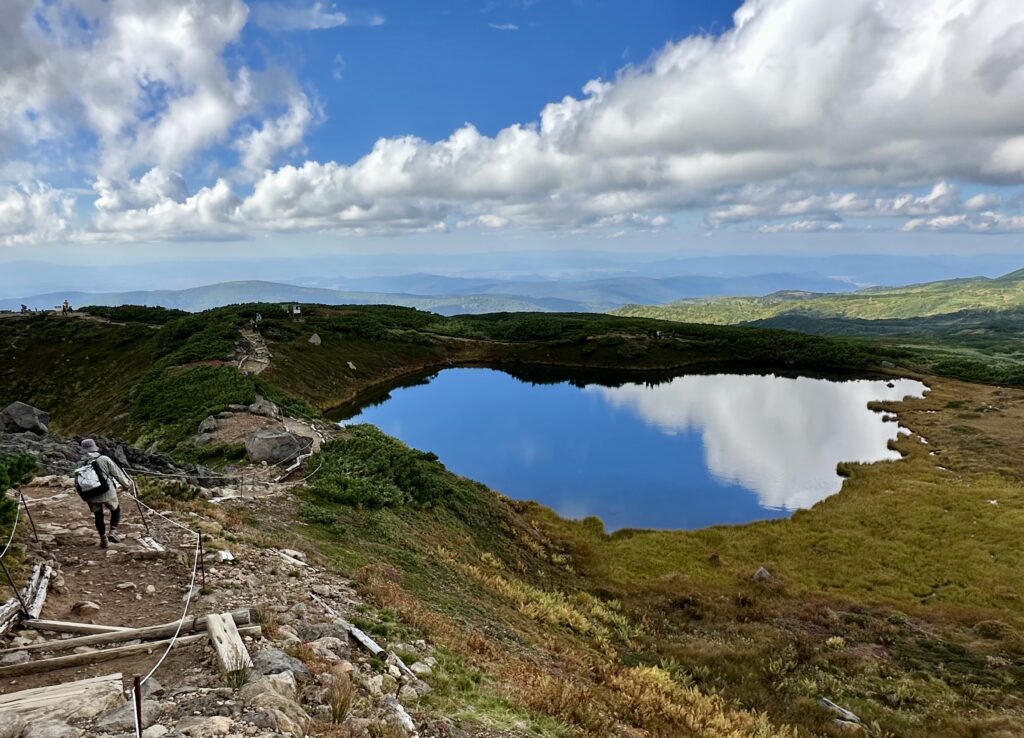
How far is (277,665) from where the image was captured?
9141 mm

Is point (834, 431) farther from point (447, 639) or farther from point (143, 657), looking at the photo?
point (143, 657)

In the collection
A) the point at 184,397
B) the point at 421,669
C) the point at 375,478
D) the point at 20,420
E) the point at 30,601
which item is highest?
the point at 30,601

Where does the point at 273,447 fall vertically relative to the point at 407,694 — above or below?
below

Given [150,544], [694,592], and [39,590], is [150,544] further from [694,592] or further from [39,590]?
[694,592]

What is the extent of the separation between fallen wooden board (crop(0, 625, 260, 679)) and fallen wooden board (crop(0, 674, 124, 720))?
682 mm

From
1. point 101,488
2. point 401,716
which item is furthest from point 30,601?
point 401,716

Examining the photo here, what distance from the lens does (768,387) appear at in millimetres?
100375

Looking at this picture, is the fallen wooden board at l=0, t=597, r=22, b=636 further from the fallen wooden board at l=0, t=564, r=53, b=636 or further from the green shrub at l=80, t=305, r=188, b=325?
the green shrub at l=80, t=305, r=188, b=325

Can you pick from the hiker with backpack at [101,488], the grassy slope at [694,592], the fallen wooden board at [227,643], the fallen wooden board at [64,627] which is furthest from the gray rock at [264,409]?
the fallen wooden board at [227,643]

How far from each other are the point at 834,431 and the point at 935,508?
97.0 ft

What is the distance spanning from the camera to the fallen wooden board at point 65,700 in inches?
288

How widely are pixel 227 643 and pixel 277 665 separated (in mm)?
1072

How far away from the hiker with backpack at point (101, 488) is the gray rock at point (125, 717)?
7.83 metres

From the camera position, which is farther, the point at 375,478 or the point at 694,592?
the point at 375,478
